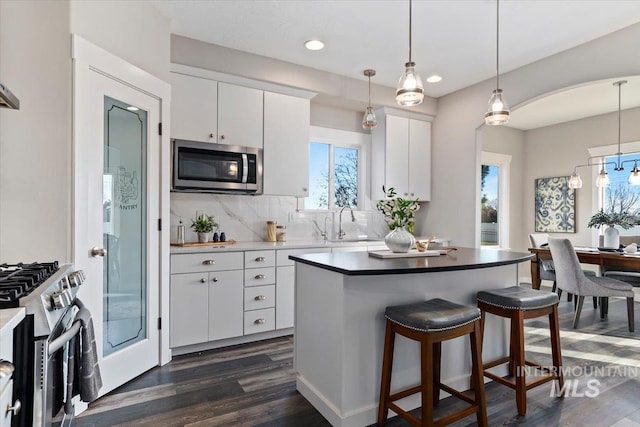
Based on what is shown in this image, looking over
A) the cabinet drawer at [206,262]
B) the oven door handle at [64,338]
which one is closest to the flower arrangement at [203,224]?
the cabinet drawer at [206,262]

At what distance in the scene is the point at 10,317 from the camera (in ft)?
3.16

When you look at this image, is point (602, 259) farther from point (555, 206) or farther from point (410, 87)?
point (410, 87)

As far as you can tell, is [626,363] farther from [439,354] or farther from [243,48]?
[243,48]

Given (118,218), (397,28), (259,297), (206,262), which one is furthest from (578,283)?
(118,218)

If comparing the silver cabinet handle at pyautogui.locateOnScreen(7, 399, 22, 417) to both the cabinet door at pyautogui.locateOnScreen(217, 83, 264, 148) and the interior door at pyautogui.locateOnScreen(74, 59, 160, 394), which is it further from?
the cabinet door at pyautogui.locateOnScreen(217, 83, 264, 148)

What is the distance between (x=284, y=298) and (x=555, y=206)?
16.5ft

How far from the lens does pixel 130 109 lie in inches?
103

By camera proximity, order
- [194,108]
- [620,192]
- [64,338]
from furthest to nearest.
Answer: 1. [620,192]
2. [194,108]
3. [64,338]

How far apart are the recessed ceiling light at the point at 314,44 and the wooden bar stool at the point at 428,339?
2500mm

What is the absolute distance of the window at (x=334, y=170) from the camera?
4.51m

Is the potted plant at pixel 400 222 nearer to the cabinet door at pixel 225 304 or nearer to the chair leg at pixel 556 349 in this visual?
the chair leg at pixel 556 349

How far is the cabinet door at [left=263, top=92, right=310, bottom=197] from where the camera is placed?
3.72 meters

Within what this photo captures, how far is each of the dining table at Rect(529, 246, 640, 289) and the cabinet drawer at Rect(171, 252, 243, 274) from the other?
2.96 meters

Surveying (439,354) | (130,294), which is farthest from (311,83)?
(439,354)
